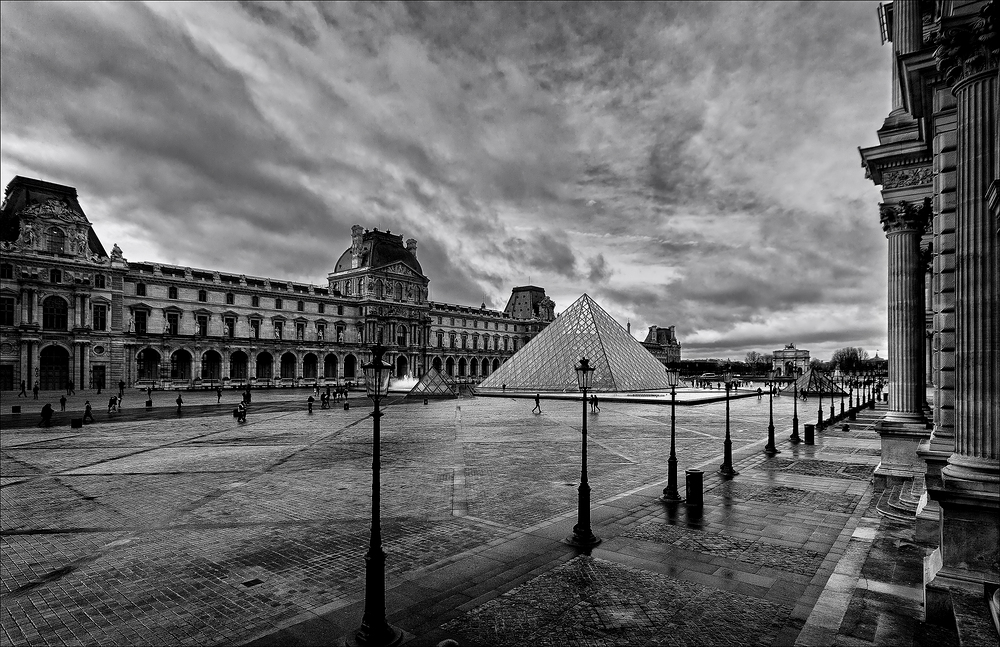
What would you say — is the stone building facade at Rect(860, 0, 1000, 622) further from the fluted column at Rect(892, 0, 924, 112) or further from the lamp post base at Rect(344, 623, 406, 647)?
the fluted column at Rect(892, 0, 924, 112)

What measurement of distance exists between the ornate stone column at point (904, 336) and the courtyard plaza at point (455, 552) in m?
1.16

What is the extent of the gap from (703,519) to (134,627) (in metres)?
8.74

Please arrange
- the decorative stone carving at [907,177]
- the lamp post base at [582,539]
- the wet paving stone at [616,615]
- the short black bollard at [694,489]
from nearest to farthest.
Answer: the wet paving stone at [616,615] → the lamp post base at [582,539] → the short black bollard at [694,489] → the decorative stone carving at [907,177]

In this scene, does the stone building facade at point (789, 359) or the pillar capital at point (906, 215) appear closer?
the pillar capital at point (906, 215)

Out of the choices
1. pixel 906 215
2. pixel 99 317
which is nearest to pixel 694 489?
pixel 906 215

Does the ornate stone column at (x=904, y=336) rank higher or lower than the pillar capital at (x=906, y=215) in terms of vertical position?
lower

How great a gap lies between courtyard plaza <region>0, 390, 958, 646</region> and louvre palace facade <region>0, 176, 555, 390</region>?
47.5 meters

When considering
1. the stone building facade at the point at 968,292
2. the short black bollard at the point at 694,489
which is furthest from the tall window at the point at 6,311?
the stone building facade at the point at 968,292

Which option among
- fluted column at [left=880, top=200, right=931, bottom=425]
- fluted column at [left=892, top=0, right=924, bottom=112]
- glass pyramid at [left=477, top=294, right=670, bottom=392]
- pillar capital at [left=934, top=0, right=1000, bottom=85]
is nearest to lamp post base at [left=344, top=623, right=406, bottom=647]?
pillar capital at [left=934, top=0, right=1000, bottom=85]

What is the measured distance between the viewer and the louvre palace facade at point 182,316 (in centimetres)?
5371

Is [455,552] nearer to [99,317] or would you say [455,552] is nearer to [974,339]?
[974,339]

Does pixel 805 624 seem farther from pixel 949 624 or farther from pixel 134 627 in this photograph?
pixel 134 627

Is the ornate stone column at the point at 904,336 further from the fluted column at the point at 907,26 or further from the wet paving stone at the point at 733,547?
the wet paving stone at the point at 733,547

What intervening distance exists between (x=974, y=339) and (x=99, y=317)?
70279 millimetres
